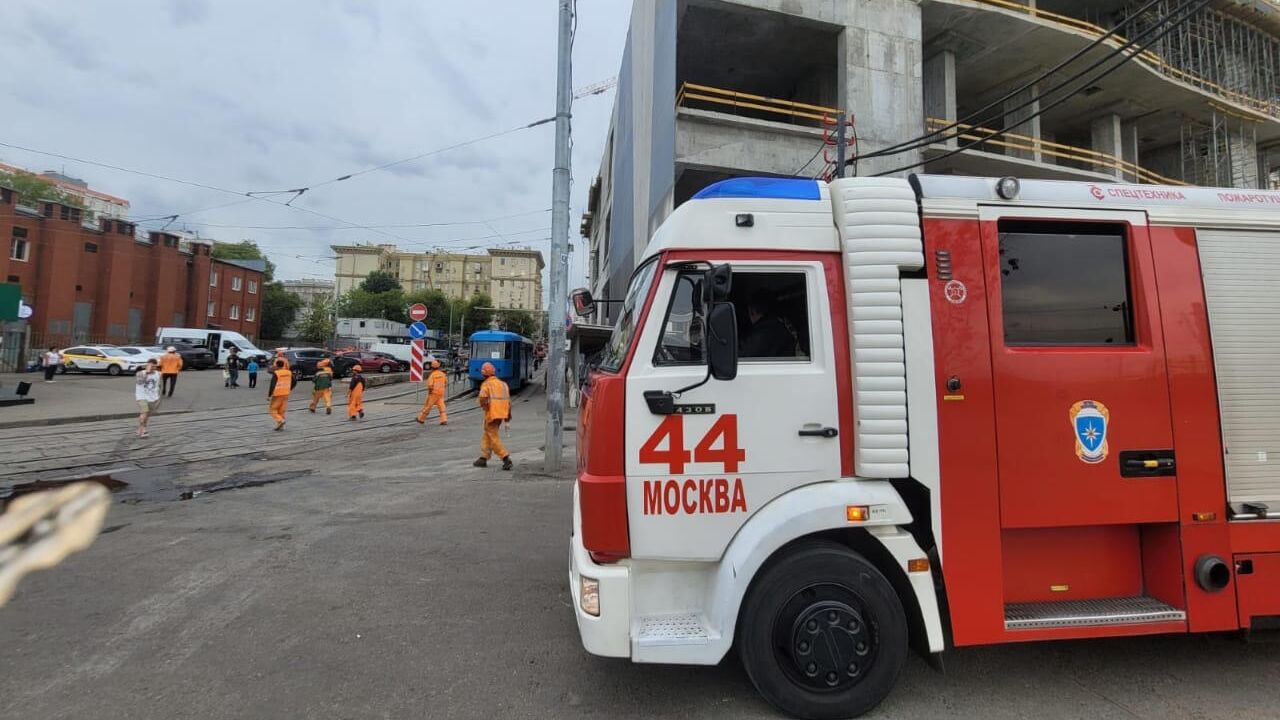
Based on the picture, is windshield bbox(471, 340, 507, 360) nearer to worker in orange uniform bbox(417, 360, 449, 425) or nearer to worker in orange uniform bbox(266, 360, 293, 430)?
worker in orange uniform bbox(417, 360, 449, 425)

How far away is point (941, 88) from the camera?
17.0 meters

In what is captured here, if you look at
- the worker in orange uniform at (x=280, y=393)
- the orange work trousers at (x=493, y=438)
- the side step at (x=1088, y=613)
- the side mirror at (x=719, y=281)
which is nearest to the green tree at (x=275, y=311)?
the worker in orange uniform at (x=280, y=393)

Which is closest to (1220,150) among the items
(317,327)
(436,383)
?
(436,383)

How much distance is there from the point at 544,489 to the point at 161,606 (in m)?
4.73

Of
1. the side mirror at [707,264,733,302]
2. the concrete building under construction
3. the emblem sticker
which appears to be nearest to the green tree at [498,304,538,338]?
the concrete building under construction

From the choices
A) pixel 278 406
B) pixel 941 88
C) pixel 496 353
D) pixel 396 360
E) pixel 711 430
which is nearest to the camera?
pixel 711 430

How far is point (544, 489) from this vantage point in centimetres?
850

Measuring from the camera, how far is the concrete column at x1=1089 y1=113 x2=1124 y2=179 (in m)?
19.6

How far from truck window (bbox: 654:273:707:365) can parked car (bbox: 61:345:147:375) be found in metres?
36.0

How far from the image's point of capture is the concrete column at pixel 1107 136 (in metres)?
19.6

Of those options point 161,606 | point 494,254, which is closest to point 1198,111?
point 161,606

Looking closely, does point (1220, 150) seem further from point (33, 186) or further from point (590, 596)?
point (33, 186)

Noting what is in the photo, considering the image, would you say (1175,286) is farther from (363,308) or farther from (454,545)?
(363,308)

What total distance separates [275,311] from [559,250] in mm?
69788
